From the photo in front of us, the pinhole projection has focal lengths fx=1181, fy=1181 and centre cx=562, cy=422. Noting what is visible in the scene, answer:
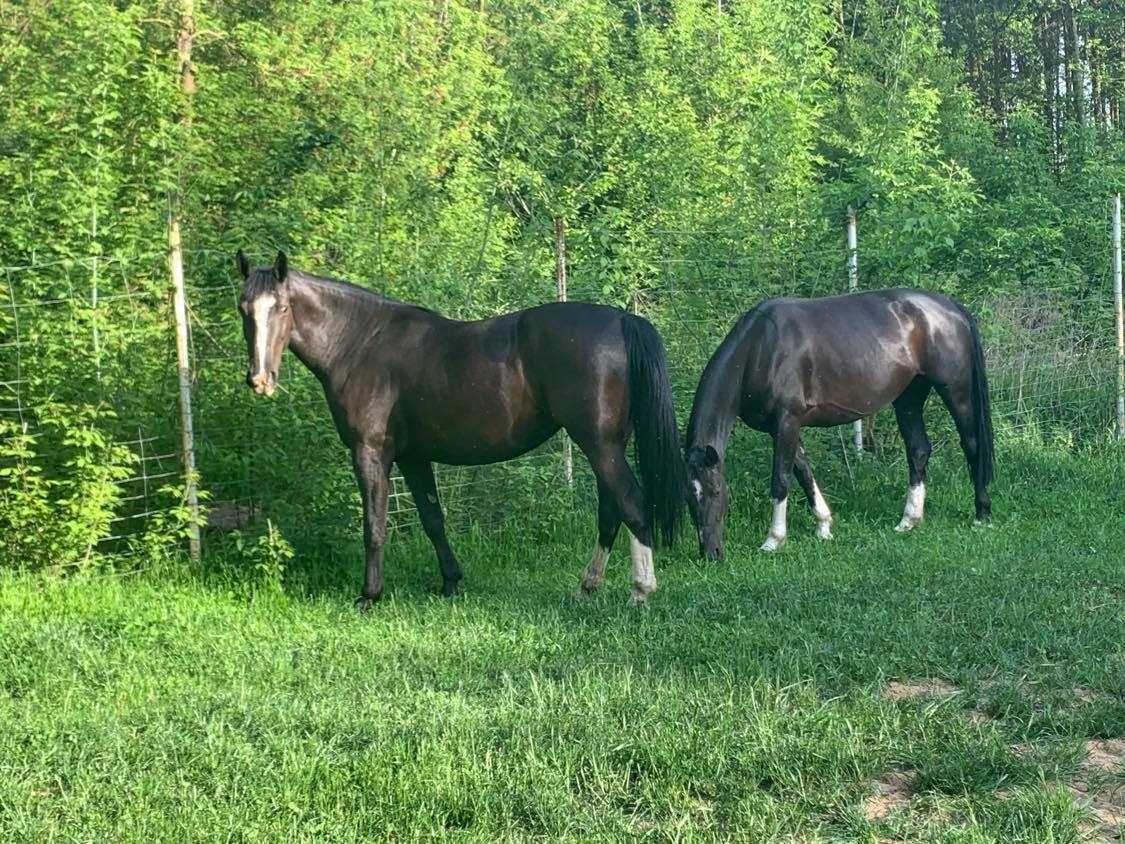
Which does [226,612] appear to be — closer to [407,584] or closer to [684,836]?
[407,584]

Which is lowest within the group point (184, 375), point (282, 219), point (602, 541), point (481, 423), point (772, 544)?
point (772, 544)

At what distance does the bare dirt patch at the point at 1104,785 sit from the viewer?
327 centimetres

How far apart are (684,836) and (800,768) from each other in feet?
1.81

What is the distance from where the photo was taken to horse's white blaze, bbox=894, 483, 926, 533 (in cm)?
880

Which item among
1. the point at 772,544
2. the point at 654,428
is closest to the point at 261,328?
the point at 654,428

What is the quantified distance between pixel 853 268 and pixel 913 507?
2450 mm

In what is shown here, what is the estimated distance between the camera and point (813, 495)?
28.9 feet

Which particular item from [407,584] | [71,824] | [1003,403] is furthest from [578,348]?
[1003,403]

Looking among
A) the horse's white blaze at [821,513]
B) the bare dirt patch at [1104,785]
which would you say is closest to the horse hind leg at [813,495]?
the horse's white blaze at [821,513]

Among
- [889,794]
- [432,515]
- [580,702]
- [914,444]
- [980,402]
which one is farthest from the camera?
[914,444]

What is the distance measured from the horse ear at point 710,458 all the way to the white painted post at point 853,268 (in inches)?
114

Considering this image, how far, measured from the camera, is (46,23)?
898cm

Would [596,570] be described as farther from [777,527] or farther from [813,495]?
[813,495]

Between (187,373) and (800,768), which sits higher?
(187,373)
